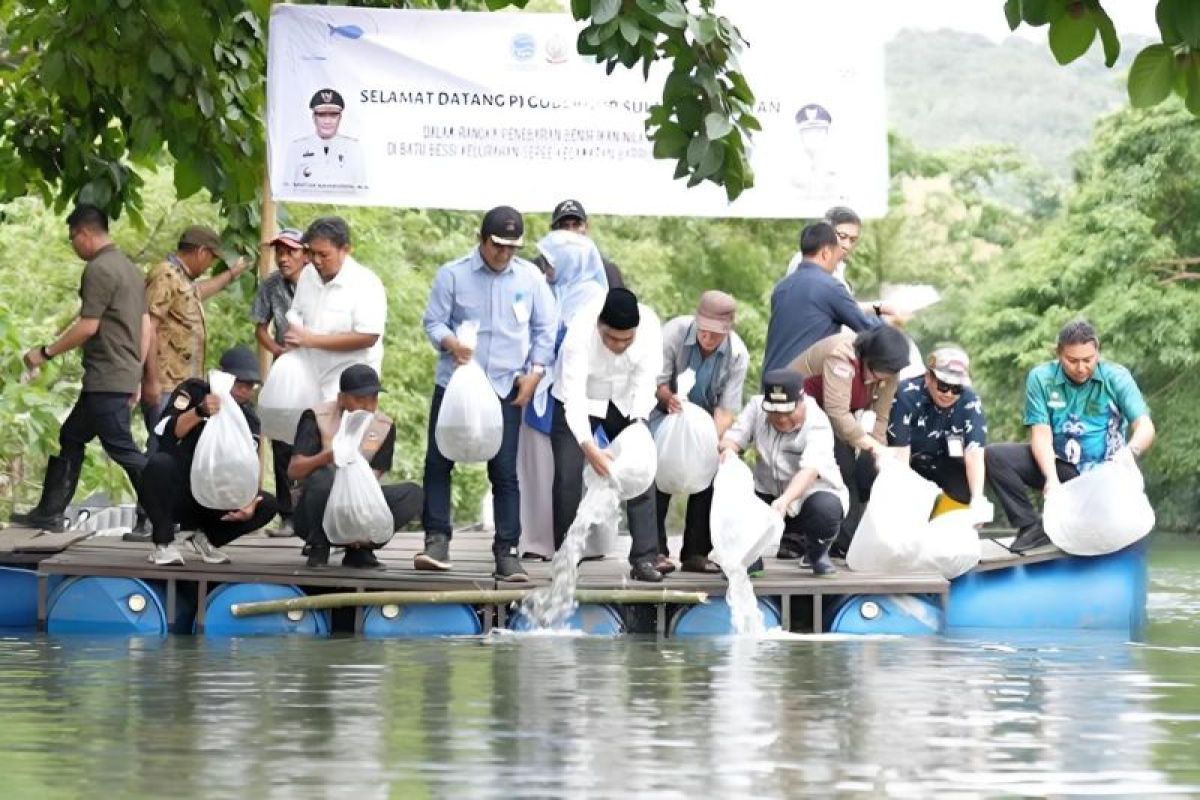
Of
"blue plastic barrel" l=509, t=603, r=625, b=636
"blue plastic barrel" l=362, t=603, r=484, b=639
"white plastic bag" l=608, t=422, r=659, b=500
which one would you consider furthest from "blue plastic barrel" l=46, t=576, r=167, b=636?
"white plastic bag" l=608, t=422, r=659, b=500

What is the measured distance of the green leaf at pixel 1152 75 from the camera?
6.92 meters

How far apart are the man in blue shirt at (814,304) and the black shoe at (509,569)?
185 cm

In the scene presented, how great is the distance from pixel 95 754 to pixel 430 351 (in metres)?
25.2

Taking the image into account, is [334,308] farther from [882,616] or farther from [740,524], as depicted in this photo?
[882,616]

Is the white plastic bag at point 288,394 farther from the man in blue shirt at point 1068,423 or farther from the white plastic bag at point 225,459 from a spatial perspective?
the man in blue shirt at point 1068,423

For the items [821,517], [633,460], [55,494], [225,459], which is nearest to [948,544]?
[821,517]

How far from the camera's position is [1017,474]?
48.9ft

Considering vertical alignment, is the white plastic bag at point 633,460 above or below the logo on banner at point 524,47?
below

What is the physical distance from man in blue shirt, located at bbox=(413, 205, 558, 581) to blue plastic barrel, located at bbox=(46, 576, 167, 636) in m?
1.32

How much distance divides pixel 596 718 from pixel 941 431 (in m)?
5.19

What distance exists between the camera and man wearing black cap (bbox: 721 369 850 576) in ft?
44.9

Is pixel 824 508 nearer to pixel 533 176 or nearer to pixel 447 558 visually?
pixel 447 558

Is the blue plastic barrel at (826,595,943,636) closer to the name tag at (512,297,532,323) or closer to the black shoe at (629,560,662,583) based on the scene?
the black shoe at (629,560,662,583)

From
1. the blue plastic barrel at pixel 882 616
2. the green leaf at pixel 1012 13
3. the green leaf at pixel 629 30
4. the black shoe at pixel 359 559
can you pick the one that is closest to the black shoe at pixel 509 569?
the black shoe at pixel 359 559
